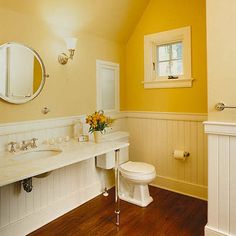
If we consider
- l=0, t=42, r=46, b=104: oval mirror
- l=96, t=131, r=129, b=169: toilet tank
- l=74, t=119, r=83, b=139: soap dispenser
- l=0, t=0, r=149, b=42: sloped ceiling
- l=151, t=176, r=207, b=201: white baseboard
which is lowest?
l=151, t=176, r=207, b=201: white baseboard

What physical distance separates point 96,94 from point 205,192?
1.87m

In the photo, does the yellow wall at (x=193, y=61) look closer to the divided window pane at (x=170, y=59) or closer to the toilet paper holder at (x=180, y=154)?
the divided window pane at (x=170, y=59)

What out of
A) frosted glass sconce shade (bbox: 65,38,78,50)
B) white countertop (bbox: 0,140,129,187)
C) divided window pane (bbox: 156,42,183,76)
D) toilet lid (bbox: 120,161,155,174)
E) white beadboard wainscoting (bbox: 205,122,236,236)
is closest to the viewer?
white countertop (bbox: 0,140,129,187)

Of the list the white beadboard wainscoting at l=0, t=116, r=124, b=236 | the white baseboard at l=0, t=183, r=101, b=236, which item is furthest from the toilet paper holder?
the white baseboard at l=0, t=183, r=101, b=236

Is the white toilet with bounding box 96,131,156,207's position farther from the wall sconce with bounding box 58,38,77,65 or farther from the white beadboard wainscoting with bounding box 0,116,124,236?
the wall sconce with bounding box 58,38,77,65

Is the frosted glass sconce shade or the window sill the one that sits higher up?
the frosted glass sconce shade

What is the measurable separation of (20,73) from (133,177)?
162cm

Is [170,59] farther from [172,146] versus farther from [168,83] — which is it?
[172,146]

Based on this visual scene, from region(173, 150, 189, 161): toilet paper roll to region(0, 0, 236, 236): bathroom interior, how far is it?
28mm

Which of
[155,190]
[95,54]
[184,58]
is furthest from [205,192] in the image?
[95,54]

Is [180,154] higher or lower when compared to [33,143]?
lower

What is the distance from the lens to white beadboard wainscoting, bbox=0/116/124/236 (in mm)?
1965

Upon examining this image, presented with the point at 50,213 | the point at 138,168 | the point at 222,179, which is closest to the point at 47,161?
the point at 50,213

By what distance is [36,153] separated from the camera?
2094mm
